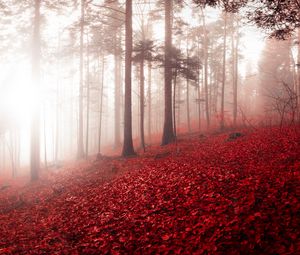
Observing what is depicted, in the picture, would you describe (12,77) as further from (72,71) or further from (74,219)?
(74,219)

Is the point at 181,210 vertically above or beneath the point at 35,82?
beneath

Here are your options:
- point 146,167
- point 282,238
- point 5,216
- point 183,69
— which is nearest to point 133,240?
point 282,238

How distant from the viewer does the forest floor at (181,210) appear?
4617 millimetres

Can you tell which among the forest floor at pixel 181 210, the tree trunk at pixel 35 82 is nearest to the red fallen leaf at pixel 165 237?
the forest floor at pixel 181 210

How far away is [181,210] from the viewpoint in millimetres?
6086

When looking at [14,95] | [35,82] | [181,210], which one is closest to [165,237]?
[181,210]

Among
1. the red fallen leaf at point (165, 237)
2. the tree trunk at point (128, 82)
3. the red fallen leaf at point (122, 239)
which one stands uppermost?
the tree trunk at point (128, 82)

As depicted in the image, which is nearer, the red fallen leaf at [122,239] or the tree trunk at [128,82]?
the red fallen leaf at [122,239]

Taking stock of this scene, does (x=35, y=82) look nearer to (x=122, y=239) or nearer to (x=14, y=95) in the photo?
(x=14, y=95)

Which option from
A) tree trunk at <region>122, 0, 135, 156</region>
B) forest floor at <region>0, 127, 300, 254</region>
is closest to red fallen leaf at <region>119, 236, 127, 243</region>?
forest floor at <region>0, 127, 300, 254</region>

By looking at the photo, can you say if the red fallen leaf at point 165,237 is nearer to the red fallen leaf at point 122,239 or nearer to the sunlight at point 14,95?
the red fallen leaf at point 122,239

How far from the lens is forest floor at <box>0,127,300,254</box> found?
182 inches

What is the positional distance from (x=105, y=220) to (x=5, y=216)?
203 inches

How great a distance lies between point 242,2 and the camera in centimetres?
820
